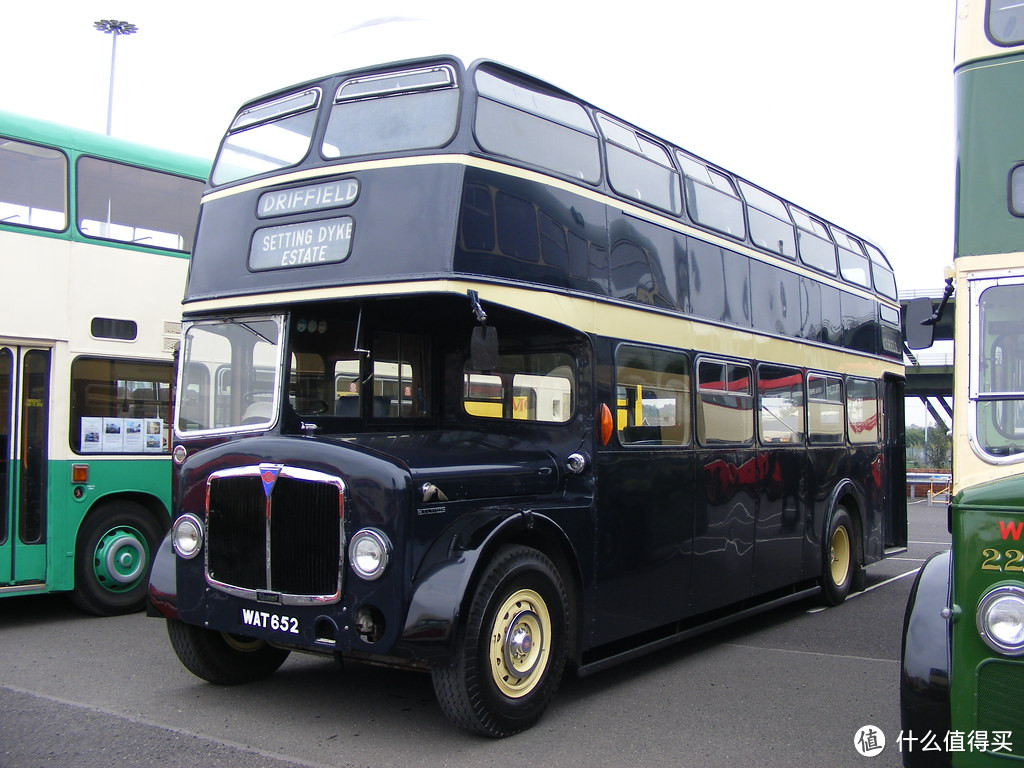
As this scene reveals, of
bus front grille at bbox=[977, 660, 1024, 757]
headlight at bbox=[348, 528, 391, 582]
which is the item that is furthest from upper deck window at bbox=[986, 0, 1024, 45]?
headlight at bbox=[348, 528, 391, 582]

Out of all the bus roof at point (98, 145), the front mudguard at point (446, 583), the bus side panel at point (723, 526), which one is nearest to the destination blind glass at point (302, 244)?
the front mudguard at point (446, 583)

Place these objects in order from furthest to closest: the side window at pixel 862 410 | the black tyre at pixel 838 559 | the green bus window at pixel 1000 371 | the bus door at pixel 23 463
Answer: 1. the side window at pixel 862 410
2. the black tyre at pixel 838 559
3. the bus door at pixel 23 463
4. the green bus window at pixel 1000 371

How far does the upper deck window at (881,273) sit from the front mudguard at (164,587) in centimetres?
918

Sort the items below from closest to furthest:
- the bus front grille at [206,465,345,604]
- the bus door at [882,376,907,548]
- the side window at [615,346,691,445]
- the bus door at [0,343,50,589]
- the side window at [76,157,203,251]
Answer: the bus front grille at [206,465,345,604]
the side window at [615,346,691,445]
the bus door at [0,343,50,589]
the side window at [76,157,203,251]
the bus door at [882,376,907,548]

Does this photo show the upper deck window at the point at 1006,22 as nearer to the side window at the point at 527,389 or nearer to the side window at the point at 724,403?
the side window at the point at 527,389

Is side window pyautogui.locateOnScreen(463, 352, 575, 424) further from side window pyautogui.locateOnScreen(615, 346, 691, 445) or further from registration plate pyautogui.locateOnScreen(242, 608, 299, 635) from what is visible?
registration plate pyautogui.locateOnScreen(242, 608, 299, 635)

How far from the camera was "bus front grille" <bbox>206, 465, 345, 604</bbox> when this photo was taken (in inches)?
217

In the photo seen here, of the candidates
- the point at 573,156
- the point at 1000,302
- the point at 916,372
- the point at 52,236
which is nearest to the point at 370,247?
the point at 573,156

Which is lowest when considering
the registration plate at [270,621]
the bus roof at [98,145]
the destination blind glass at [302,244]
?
the registration plate at [270,621]

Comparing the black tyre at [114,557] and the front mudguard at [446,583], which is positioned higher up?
the front mudguard at [446,583]

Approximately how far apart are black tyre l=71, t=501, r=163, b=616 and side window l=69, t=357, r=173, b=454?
61cm

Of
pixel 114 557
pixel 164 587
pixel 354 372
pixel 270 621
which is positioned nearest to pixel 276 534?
pixel 270 621

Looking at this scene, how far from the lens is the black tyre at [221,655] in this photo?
6348 mm

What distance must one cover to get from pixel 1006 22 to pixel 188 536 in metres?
5.07
